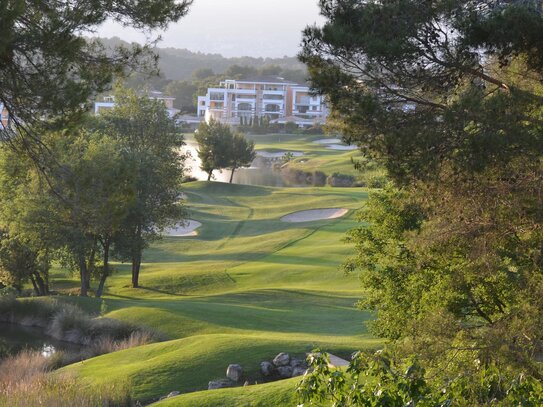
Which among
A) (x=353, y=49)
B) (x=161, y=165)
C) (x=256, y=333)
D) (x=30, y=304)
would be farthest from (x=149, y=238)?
(x=353, y=49)

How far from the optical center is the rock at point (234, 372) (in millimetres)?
17453

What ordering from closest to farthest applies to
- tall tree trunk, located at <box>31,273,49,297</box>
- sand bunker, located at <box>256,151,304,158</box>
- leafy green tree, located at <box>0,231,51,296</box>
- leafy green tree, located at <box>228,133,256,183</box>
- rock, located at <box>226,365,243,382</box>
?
rock, located at <box>226,365,243,382</box>, leafy green tree, located at <box>0,231,51,296</box>, tall tree trunk, located at <box>31,273,49,297</box>, leafy green tree, located at <box>228,133,256,183</box>, sand bunker, located at <box>256,151,304,158</box>

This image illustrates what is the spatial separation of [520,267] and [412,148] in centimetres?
252

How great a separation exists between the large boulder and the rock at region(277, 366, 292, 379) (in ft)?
0.60

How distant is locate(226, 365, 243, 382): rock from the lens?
1745 centimetres

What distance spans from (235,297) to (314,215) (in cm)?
2194

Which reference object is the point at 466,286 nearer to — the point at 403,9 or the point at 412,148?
the point at 412,148

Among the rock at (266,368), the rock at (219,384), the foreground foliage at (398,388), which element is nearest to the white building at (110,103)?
the rock at (266,368)

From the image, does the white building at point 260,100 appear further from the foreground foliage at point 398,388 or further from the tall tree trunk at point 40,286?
the foreground foliage at point 398,388

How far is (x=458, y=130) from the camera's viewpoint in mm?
10930

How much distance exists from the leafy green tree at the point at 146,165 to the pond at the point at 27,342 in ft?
18.5

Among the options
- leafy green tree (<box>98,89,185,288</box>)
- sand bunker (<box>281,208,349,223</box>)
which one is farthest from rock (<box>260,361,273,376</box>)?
sand bunker (<box>281,208,349,223</box>)

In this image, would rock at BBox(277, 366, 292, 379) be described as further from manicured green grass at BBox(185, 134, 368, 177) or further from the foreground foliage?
manicured green grass at BBox(185, 134, 368, 177)

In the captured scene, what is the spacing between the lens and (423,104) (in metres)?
11.8
